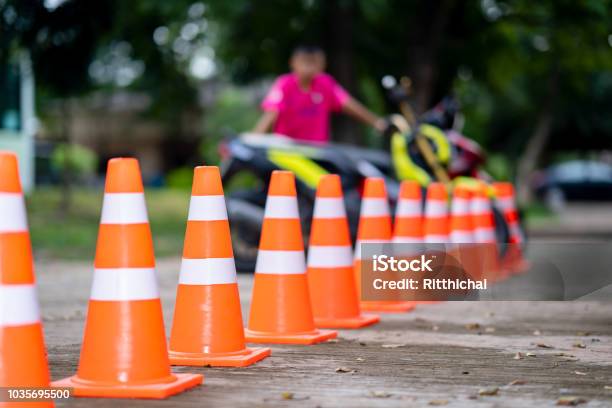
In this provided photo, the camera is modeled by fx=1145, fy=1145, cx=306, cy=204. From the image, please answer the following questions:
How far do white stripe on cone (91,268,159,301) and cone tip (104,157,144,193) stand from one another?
32 centimetres

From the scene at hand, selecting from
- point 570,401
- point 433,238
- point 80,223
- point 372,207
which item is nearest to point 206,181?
point 570,401

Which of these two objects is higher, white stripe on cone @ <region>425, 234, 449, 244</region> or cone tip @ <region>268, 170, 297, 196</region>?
cone tip @ <region>268, 170, 297, 196</region>

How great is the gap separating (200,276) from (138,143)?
5596 centimetres

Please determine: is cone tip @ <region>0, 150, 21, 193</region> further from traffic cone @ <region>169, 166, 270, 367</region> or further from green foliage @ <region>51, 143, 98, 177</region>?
green foliage @ <region>51, 143, 98, 177</region>

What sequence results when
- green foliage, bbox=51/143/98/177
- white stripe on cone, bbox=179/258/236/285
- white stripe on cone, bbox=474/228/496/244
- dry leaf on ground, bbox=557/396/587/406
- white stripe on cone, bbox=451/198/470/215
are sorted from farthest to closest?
green foliage, bbox=51/143/98/177, white stripe on cone, bbox=474/228/496/244, white stripe on cone, bbox=451/198/470/215, white stripe on cone, bbox=179/258/236/285, dry leaf on ground, bbox=557/396/587/406

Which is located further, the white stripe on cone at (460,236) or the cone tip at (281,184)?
the white stripe on cone at (460,236)

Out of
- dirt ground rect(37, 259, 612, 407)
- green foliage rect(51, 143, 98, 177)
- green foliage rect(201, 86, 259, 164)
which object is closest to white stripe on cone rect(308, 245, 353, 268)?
dirt ground rect(37, 259, 612, 407)

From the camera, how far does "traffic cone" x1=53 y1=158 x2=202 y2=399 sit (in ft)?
14.5

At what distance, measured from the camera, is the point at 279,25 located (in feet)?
66.4

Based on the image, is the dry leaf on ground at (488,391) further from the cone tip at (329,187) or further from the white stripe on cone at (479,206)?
the white stripe on cone at (479,206)

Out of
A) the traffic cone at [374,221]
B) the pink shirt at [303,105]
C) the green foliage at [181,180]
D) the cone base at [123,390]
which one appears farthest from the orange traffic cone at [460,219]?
the green foliage at [181,180]

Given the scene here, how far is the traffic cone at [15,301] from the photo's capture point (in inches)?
156

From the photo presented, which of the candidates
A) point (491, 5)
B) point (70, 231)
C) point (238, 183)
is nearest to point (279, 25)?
point (491, 5)

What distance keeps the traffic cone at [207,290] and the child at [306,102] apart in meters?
5.34
